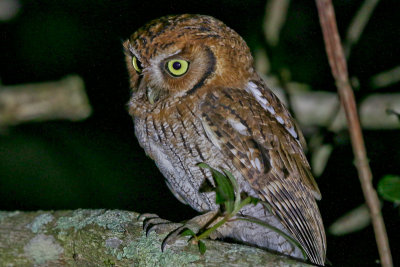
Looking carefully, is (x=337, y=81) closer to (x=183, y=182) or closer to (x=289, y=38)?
(x=183, y=182)

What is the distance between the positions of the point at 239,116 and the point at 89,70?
1.53m

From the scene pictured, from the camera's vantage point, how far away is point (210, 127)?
1.61 m

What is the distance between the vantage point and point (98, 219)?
1.49 metres

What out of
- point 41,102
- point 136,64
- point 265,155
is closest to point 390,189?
point 265,155

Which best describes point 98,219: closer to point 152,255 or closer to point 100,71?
point 152,255

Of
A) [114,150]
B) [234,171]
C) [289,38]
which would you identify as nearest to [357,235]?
[234,171]

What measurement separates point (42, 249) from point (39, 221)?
134mm

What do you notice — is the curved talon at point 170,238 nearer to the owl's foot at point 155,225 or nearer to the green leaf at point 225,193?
the owl's foot at point 155,225

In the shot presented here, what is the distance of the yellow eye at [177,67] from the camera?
1618 mm

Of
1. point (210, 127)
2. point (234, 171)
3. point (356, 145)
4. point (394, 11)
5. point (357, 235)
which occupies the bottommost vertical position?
point (357, 235)

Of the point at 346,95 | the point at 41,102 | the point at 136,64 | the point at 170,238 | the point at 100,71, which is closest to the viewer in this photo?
the point at 346,95

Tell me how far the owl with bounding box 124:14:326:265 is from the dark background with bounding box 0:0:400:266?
1.12m

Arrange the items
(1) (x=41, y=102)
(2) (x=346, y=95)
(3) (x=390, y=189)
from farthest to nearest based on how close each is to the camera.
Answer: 1. (1) (x=41, y=102)
2. (3) (x=390, y=189)
3. (2) (x=346, y=95)

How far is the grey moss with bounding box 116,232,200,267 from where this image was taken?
126 cm
